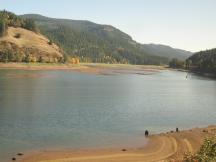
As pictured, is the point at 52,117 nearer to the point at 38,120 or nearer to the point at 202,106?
the point at 38,120

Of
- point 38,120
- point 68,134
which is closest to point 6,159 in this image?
point 68,134

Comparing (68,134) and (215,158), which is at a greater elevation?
(215,158)

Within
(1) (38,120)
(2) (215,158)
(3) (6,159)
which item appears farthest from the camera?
(1) (38,120)

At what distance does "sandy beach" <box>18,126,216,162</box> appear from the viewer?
143ft

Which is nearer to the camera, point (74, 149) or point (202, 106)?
point (74, 149)

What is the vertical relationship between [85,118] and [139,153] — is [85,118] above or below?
above

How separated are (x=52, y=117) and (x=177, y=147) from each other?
26.3 metres

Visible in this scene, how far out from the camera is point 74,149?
157 ft

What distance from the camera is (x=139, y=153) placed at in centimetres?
4706

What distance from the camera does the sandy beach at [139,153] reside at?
43.7m

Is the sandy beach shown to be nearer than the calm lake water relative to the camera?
Yes

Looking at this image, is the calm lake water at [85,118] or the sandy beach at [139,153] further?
the calm lake water at [85,118]

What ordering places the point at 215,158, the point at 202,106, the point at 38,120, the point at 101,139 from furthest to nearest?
1. the point at 202,106
2. the point at 38,120
3. the point at 101,139
4. the point at 215,158

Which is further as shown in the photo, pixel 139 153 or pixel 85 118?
pixel 85 118
